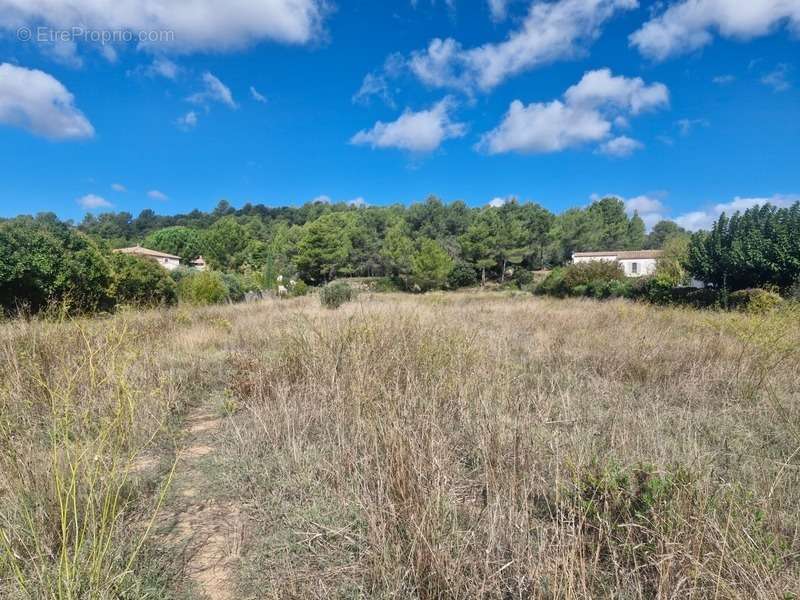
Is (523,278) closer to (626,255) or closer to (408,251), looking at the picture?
(408,251)

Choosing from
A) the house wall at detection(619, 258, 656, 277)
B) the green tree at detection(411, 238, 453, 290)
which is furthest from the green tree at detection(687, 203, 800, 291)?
the house wall at detection(619, 258, 656, 277)

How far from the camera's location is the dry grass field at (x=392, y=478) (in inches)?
58.1

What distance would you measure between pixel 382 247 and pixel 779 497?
1602 inches

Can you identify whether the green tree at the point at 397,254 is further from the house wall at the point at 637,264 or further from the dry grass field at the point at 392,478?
the dry grass field at the point at 392,478

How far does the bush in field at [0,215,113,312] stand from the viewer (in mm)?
11031

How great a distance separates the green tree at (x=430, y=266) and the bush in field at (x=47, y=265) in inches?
962

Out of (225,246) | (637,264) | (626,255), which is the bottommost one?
(637,264)

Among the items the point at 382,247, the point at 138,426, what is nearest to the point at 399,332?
the point at 138,426

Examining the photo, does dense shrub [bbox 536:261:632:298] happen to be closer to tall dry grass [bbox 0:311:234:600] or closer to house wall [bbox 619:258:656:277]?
house wall [bbox 619:258:656:277]

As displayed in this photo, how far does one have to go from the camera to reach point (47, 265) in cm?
1165

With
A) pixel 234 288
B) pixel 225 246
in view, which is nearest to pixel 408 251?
pixel 234 288

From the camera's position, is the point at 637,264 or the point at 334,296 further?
the point at 637,264

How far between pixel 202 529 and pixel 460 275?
126 feet

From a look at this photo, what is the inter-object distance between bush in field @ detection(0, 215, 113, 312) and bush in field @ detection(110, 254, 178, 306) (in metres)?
0.85
